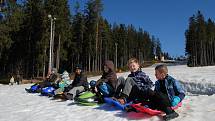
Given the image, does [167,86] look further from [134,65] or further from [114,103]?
[114,103]

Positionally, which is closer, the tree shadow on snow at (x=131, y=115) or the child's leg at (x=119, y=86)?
the tree shadow on snow at (x=131, y=115)

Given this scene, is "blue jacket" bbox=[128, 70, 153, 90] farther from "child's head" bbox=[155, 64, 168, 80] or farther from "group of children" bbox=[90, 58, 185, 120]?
"child's head" bbox=[155, 64, 168, 80]

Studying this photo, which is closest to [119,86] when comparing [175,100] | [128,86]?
[128,86]

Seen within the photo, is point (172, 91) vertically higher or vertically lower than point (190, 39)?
lower

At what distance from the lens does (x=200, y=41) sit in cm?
9712

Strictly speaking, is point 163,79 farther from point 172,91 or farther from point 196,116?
point 196,116

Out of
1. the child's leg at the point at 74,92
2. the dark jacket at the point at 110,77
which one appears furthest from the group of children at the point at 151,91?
the child's leg at the point at 74,92

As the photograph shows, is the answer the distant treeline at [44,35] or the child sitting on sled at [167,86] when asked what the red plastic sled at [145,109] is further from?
the distant treeline at [44,35]

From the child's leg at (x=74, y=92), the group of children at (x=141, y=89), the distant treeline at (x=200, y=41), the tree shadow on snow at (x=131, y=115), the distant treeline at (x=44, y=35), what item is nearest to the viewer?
the group of children at (x=141, y=89)

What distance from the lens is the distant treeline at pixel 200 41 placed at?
94.2 metres

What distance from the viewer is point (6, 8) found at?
46.3 metres

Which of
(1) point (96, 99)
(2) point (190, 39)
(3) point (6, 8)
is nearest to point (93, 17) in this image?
(3) point (6, 8)

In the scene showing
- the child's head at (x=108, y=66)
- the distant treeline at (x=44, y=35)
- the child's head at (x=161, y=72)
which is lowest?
the child's head at (x=161, y=72)

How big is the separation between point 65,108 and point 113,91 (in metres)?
1.64
